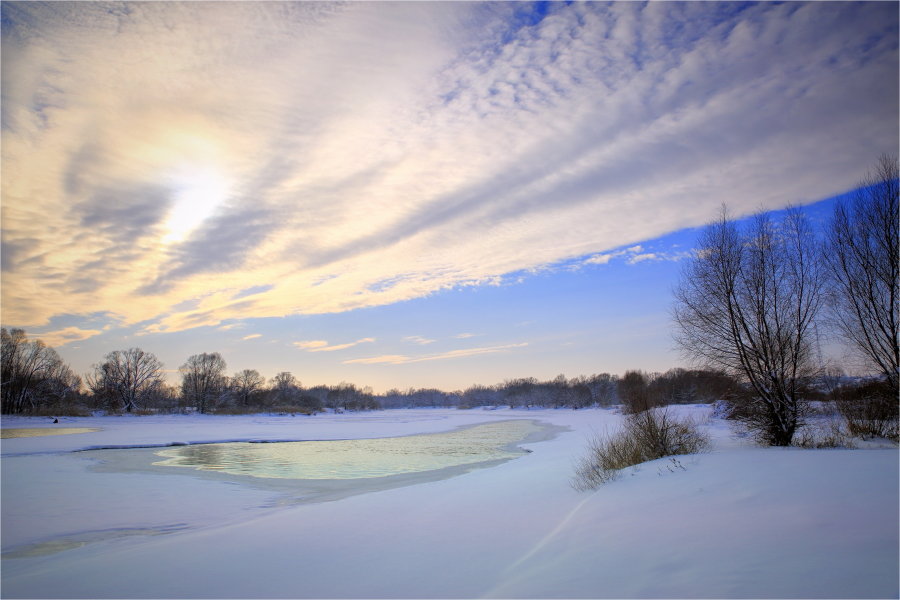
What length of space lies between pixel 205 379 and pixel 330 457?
89.7m

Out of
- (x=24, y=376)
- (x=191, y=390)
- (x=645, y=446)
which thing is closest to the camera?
(x=645, y=446)

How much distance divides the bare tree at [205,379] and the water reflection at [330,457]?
76.4 m

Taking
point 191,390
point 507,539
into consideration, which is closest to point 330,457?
point 507,539

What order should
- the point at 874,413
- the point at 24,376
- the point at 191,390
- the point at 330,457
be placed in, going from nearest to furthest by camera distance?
the point at 874,413 → the point at 330,457 → the point at 24,376 → the point at 191,390

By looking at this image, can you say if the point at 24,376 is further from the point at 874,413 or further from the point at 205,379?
the point at 874,413

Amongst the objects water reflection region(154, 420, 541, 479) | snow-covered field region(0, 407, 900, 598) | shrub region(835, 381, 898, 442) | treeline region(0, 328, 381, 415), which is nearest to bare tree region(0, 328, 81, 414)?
treeline region(0, 328, 381, 415)

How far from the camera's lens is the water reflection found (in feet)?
52.7

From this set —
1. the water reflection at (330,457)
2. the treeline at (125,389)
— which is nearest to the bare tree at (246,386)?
the treeline at (125,389)

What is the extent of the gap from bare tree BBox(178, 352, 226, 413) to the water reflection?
7637 centimetres

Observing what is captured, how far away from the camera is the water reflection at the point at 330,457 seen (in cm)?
1608

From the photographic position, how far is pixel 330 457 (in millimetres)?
20250

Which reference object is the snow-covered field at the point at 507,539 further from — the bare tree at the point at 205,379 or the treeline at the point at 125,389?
the bare tree at the point at 205,379

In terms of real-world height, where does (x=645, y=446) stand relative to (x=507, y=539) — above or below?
above

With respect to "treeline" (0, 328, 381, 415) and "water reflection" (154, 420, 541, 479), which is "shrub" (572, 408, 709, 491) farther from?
"treeline" (0, 328, 381, 415)
